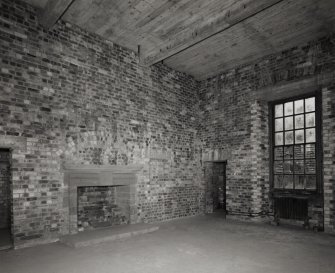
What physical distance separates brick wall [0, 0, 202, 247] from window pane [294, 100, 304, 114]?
10.2 ft

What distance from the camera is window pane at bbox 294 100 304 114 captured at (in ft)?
21.4

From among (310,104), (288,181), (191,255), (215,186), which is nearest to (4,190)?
(191,255)

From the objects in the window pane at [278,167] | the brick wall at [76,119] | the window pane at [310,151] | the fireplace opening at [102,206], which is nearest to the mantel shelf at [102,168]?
the brick wall at [76,119]

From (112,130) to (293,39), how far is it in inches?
189

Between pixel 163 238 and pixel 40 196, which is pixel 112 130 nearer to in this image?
pixel 40 196

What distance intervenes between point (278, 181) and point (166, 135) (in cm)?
324

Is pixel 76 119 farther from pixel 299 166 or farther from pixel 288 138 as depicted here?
pixel 299 166

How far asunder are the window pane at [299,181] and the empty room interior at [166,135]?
2 centimetres

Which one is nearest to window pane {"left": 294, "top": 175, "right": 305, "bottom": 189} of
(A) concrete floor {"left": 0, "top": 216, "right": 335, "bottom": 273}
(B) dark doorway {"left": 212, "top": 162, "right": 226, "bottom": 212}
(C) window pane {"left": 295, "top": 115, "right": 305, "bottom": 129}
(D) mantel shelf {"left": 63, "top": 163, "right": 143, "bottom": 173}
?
(A) concrete floor {"left": 0, "top": 216, "right": 335, "bottom": 273}

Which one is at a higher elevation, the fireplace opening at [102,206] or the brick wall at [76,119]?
the brick wall at [76,119]

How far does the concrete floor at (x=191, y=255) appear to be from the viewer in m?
3.68

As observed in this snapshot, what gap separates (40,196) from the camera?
16.1ft

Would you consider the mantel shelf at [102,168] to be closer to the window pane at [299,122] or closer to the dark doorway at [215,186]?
the dark doorway at [215,186]

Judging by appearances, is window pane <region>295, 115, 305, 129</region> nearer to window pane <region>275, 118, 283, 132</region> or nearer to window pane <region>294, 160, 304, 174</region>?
window pane <region>275, 118, 283, 132</region>
